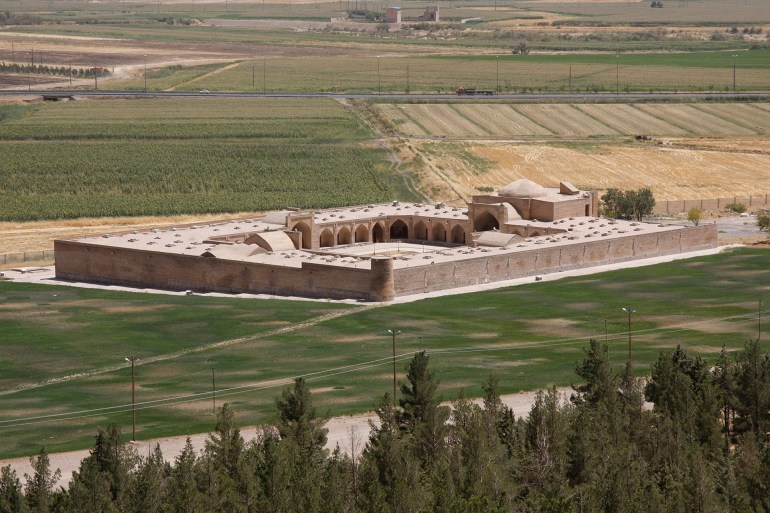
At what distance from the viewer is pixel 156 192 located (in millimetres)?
145375

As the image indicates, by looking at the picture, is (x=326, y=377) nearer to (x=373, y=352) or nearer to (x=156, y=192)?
(x=373, y=352)

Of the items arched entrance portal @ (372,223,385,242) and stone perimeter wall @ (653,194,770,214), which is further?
stone perimeter wall @ (653,194,770,214)

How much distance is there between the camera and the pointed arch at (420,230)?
415 feet

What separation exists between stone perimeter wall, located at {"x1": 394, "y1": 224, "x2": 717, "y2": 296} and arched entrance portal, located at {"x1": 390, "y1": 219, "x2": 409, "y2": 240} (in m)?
16.7

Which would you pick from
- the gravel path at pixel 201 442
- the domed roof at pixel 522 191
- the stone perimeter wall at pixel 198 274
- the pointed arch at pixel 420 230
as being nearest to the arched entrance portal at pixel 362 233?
the pointed arch at pixel 420 230

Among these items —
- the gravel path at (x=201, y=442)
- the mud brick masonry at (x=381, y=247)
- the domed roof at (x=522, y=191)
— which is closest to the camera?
the gravel path at (x=201, y=442)

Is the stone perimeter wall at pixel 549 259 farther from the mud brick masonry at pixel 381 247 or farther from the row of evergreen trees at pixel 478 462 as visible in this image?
the row of evergreen trees at pixel 478 462

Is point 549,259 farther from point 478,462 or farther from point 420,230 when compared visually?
point 478,462

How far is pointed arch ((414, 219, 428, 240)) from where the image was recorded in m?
126

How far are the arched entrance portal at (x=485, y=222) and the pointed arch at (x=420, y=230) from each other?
441 cm

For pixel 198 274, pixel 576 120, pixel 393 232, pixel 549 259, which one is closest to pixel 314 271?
pixel 198 274

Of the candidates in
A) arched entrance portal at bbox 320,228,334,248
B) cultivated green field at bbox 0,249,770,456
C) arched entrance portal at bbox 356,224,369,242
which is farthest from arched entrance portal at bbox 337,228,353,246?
cultivated green field at bbox 0,249,770,456

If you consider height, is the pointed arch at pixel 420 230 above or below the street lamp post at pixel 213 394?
above

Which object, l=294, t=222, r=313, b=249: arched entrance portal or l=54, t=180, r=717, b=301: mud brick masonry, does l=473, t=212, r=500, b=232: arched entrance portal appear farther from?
l=294, t=222, r=313, b=249: arched entrance portal
